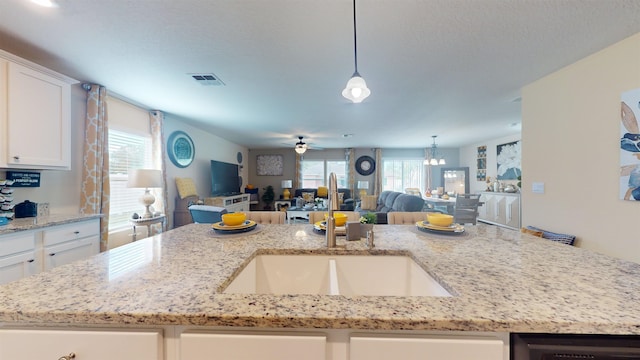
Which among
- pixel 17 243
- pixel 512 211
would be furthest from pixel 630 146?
pixel 17 243

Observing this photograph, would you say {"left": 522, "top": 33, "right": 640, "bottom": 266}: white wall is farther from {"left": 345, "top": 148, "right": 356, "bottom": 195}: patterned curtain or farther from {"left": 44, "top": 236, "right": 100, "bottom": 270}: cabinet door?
{"left": 345, "top": 148, "right": 356, "bottom": 195}: patterned curtain

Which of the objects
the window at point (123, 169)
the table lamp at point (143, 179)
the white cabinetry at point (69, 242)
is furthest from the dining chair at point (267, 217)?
the window at point (123, 169)

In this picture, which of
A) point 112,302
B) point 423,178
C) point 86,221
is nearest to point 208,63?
point 86,221

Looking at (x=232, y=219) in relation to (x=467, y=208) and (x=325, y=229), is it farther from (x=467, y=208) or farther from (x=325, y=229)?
(x=467, y=208)

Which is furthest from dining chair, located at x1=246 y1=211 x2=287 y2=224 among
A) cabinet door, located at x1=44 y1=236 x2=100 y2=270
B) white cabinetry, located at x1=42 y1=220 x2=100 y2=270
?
white cabinetry, located at x1=42 y1=220 x2=100 y2=270

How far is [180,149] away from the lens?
427 centimetres

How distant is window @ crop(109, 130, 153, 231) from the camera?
3076mm

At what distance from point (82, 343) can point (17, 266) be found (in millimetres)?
1974

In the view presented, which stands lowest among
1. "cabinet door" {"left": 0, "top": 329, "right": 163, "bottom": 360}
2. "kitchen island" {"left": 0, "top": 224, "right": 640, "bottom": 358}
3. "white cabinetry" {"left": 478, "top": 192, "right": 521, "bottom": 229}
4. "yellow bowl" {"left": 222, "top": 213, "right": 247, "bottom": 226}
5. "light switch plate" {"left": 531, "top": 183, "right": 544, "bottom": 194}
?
"white cabinetry" {"left": 478, "top": 192, "right": 521, "bottom": 229}

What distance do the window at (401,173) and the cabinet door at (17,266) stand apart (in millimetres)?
7633

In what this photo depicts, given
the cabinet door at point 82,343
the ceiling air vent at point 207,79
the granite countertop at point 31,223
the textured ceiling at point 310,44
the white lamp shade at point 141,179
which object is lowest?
the cabinet door at point 82,343

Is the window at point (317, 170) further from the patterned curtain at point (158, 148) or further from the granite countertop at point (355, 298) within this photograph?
the granite countertop at point (355, 298)

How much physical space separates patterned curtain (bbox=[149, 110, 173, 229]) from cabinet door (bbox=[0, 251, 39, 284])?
6.17 ft

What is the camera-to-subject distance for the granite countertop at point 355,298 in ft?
1.76
